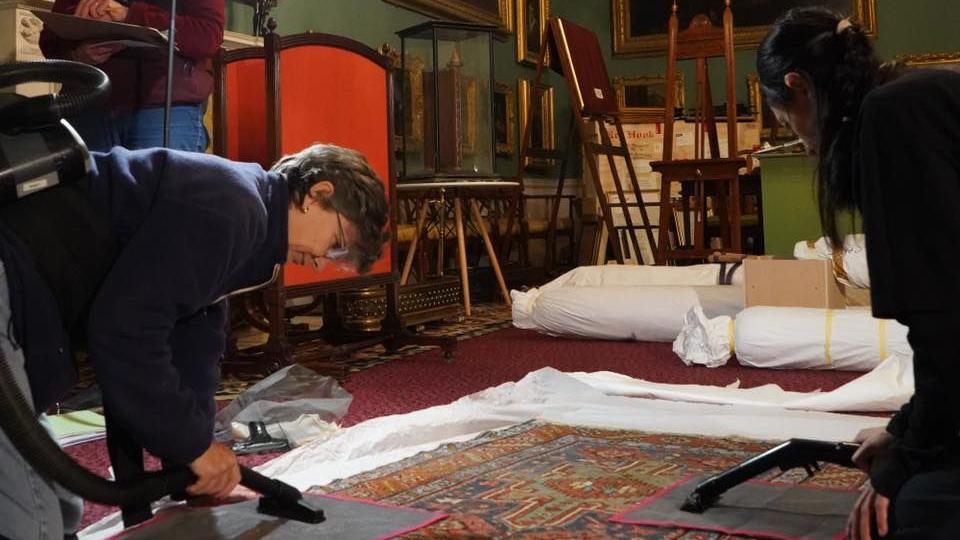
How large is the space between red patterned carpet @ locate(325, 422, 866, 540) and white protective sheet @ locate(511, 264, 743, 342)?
1.90 metres

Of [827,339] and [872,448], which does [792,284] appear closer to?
[827,339]

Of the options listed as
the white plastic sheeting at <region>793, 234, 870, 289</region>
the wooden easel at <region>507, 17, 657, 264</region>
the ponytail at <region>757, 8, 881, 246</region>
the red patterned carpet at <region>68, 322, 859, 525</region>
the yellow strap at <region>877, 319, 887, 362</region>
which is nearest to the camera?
the ponytail at <region>757, 8, 881, 246</region>

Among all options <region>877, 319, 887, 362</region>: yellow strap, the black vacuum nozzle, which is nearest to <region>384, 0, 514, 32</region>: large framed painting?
<region>877, 319, 887, 362</region>: yellow strap

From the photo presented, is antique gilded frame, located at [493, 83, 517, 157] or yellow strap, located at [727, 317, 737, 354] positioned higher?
antique gilded frame, located at [493, 83, 517, 157]

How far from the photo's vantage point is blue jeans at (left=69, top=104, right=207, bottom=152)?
269 centimetres

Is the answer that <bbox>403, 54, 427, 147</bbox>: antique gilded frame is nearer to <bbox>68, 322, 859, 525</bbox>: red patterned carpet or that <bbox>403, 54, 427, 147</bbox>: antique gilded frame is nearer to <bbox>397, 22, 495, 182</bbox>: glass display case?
<bbox>397, 22, 495, 182</bbox>: glass display case

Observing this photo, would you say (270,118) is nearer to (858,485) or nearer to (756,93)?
(858,485)

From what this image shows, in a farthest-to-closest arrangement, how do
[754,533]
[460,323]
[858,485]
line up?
[460,323] → [858,485] → [754,533]

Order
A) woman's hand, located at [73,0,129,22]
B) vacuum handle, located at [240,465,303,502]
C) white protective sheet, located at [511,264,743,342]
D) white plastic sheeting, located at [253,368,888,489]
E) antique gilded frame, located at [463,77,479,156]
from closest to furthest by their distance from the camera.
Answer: vacuum handle, located at [240,465,303,502] < white plastic sheeting, located at [253,368,888,489] < woman's hand, located at [73,0,129,22] < white protective sheet, located at [511,264,743,342] < antique gilded frame, located at [463,77,479,156]

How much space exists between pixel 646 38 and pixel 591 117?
3.01 metres

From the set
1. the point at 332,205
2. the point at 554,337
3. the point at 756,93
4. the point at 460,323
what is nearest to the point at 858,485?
the point at 332,205

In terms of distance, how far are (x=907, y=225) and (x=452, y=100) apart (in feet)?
14.9

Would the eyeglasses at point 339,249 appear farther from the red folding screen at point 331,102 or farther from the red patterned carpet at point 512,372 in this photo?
the red folding screen at point 331,102

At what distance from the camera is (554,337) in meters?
4.86
